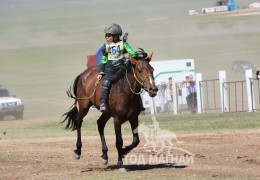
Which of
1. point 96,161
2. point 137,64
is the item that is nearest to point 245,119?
point 96,161

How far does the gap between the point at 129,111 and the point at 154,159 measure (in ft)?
5.55

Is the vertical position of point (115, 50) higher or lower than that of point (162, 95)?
higher

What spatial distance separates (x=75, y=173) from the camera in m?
13.9

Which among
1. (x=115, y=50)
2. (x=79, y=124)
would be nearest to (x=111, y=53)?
(x=115, y=50)

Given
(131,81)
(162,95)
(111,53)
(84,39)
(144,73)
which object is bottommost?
(162,95)

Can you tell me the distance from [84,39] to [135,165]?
84.0 meters

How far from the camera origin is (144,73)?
1368cm

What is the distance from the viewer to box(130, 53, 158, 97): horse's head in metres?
13.5

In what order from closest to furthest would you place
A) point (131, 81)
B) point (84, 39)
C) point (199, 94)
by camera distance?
point (131, 81), point (199, 94), point (84, 39)

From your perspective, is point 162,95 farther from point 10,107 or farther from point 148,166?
point 148,166

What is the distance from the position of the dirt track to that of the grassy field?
2145cm

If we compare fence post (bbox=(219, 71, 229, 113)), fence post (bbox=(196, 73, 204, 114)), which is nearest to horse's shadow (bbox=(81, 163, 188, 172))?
fence post (bbox=(219, 71, 229, 113))

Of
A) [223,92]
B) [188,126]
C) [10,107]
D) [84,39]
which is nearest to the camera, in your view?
[188,126]

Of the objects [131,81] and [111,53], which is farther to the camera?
[111,53]
